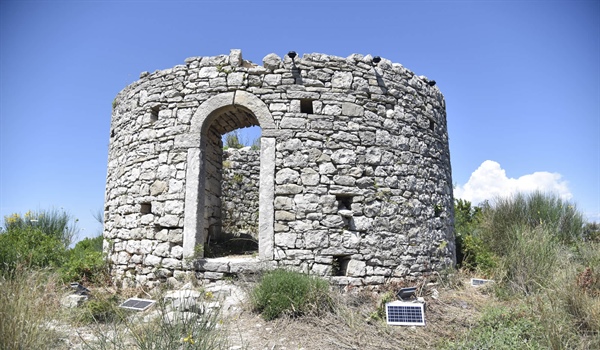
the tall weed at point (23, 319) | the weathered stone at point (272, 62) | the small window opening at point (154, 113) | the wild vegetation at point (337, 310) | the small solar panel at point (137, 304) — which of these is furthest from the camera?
the small window opening at point (154, 113)

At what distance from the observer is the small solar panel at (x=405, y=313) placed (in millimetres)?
4797

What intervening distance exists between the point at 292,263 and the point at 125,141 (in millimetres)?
3996

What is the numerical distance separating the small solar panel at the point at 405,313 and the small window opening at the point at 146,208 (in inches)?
168

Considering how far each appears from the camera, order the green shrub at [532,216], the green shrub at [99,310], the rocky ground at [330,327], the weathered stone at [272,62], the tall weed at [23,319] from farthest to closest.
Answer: the green shrub at [532,216]
the weathered stone at [272,62]
the green shrub at [99,310]
the rocky ground at [330,327]
the tall weed at [23,319]

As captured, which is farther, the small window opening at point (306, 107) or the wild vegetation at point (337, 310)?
the small window opening at point (306, 107)

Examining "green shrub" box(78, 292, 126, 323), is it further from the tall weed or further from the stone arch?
the stone arch

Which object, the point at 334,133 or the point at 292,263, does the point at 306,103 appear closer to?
the point at 334,133

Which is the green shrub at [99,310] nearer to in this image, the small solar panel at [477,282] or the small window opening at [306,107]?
the small window opening at [306,107]

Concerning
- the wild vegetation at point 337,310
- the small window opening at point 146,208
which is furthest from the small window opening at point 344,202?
the small window opening at point 146,208

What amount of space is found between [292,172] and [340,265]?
1.68 m

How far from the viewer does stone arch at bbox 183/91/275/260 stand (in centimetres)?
595

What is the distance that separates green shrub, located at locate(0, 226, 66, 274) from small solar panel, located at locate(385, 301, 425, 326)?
5644mm

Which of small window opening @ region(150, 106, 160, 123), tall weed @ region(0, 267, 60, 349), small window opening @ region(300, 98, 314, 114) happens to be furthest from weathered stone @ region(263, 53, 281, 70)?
tall weed @ region(0, 267, 60, 349)

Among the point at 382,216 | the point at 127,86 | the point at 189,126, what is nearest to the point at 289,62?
the point at 189,126
